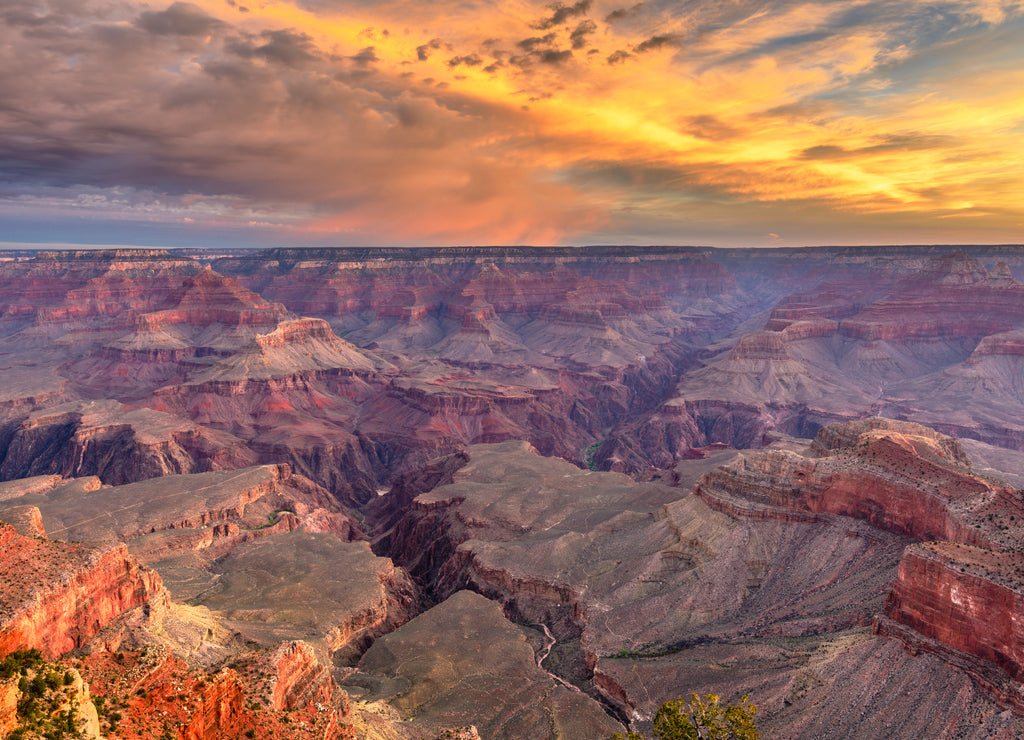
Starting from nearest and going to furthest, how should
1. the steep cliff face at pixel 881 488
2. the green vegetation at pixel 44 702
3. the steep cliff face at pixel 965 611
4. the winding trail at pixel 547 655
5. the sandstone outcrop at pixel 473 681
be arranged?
the green vegetation at pixel 44 702
the steep cliff face at pixel 965 611
the sandstone outcrop at pixel 473 681
the steep cliff face at pixel 881 488
the winding trail at pixel 547 655

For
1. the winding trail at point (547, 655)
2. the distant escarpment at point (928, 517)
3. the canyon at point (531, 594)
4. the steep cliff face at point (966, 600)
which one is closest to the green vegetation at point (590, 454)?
the canyon at point (531, 594)

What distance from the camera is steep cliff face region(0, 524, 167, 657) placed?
41875mm

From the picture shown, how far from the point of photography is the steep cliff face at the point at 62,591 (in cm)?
4188

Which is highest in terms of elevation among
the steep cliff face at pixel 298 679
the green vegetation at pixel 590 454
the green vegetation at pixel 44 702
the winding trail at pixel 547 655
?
the green vegetation at pixel 44 702

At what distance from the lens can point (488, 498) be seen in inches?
3939

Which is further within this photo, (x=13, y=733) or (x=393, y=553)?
(x=393, y=553)

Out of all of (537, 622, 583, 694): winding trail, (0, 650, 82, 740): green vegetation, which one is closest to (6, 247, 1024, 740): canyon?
(0, 650, 82, 740): green vegetation

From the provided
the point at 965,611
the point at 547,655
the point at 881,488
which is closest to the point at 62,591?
the point at 547,655

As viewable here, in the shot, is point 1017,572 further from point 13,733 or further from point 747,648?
point 13,733

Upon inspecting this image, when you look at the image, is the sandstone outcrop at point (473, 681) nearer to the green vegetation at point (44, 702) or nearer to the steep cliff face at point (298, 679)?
the steep cliff face at point (298, 679)

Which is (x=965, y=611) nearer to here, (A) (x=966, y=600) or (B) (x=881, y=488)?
(A) (x=966, y=600)

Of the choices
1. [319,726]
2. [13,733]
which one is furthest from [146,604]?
[13,733]

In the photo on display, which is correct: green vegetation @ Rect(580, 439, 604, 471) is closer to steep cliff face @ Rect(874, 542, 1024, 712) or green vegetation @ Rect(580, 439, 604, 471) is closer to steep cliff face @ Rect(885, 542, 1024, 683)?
steep cliff face @ Rect(874, 542, 1024, 712)

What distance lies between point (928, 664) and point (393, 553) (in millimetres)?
81405
